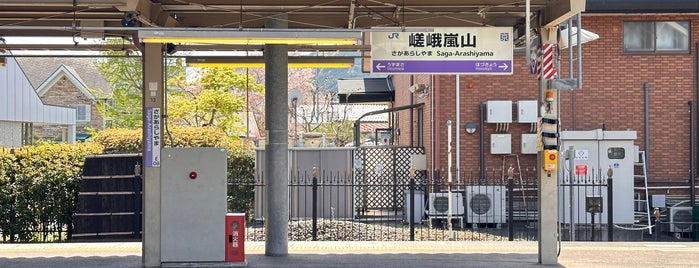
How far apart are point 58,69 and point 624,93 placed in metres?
45.1

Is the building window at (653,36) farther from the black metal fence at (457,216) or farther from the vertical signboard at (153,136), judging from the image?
the vertical signboard at (153,136)

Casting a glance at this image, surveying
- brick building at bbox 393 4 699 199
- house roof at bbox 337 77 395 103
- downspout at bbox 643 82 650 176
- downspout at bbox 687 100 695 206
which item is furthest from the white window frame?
downspout at bbox 687 100 695 206

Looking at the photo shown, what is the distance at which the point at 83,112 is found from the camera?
2491 inches

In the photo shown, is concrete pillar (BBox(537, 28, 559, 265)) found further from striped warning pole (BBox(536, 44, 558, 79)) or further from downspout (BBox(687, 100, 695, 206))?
downspout (BBox(687, 100, 695, 206))

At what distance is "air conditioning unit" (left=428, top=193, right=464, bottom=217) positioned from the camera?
19.3 metres

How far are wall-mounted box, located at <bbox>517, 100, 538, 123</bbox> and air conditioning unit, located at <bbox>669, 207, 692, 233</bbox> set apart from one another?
3.52 meters

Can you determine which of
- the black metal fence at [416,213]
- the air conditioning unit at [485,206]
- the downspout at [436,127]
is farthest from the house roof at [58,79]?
the air conditioning unit at [485,206]

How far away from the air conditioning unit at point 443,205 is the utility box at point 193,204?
764cm

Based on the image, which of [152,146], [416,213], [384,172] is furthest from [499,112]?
[152,146]

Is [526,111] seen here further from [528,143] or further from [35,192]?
[35,192]

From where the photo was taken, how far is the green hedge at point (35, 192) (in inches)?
671

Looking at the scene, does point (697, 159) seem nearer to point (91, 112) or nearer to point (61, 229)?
point (61, 229)

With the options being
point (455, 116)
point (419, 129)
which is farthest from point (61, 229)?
point (419, 129)

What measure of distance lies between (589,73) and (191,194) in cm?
1140
